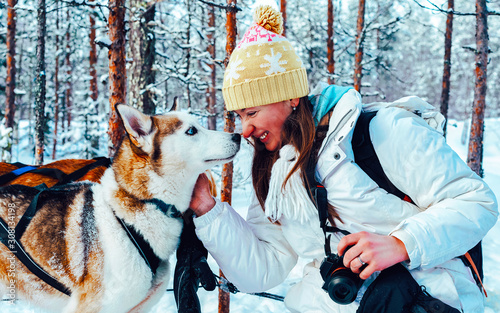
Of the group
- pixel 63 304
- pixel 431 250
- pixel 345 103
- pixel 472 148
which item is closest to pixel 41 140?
pixel 63 304

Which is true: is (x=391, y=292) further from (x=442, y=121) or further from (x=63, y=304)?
(x=63, y=304)

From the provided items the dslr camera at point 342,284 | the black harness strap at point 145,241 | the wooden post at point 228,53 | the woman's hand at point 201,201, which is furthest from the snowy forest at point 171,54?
the dslr camera at point 342,284

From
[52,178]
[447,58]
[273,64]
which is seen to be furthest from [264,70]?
[447,58]

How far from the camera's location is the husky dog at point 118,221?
1.67 m

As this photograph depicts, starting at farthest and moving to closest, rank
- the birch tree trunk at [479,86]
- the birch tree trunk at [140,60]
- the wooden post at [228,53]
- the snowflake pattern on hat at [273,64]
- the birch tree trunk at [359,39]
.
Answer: the birch tree trunk at [359,39], the birch tree trunk at [479,86], the birch tree trunk at [140,60], the wooden post at [228,53], the snowflake pattern on hat at [273,64]

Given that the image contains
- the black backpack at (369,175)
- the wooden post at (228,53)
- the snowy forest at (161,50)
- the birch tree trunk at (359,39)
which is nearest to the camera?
the black backpack at (369,175)

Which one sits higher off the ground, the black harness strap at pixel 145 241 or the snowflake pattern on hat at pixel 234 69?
the snowflake pattern on hat at pixel 234 69

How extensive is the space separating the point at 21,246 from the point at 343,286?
1669mm

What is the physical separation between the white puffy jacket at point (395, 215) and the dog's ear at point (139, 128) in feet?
1.72

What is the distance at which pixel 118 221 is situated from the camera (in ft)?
5.75

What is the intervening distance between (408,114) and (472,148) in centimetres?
657

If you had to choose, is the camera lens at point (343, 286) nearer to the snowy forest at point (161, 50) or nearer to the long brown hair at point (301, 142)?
the long brown hair at point (301, 142)

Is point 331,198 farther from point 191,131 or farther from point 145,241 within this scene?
point 145,241

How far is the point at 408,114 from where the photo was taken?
1727 mm
